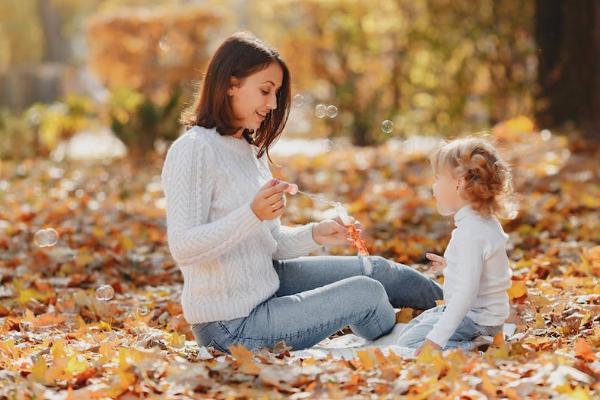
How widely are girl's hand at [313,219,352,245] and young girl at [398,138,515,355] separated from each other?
0.40 metres

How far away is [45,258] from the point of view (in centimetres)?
537

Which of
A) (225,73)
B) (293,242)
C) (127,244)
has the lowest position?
(127,244)

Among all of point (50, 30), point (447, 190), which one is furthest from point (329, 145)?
point (50, 30)

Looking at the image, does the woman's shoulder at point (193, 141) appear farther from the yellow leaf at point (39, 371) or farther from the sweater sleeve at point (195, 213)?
the yellow leaf at point (39, 371)

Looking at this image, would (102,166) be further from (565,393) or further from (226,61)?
(565,393)

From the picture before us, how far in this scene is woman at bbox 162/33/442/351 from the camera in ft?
10.2

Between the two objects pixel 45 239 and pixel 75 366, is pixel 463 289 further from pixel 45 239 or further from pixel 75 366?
pixel 45 239

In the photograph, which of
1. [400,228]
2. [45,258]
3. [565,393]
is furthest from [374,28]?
[565,393]

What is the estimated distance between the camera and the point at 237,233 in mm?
3088

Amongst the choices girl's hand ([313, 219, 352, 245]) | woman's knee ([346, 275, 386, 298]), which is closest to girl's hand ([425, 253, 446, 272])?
woman's knee ([346, 275, 386, 298])

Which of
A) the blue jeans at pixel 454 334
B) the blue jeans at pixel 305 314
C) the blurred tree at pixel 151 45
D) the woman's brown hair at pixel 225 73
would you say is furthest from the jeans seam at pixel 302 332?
the blurred tree at pixel 151 45

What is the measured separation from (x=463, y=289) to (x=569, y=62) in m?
6.07

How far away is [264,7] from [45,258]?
8834mm

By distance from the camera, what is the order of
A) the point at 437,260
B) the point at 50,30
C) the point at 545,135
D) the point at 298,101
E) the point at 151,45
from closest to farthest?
1. the point at 437,260
2. the point at 298,101
3. the point at 545,135
4. the point at 151,45
5. the point at 50,30
